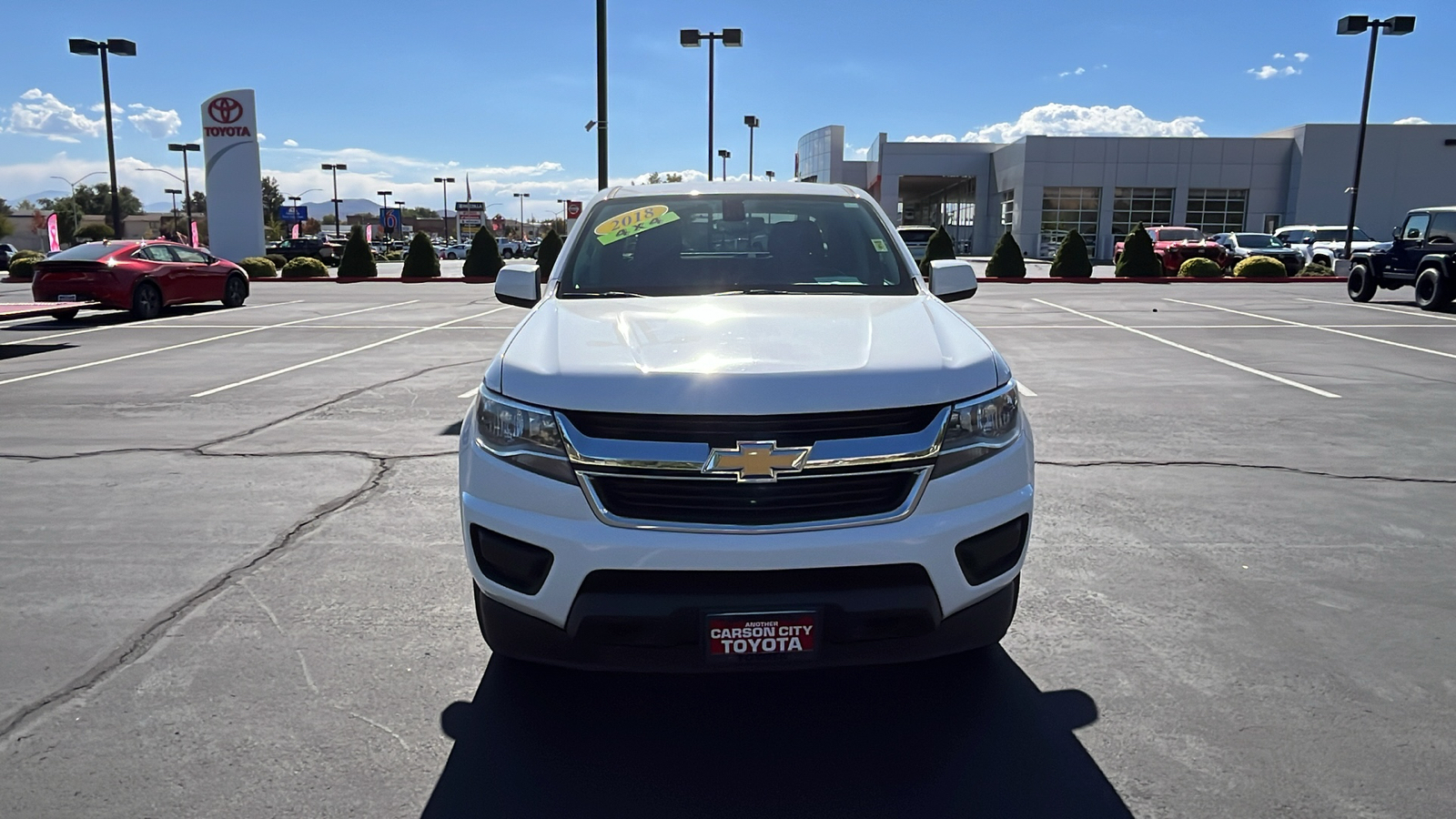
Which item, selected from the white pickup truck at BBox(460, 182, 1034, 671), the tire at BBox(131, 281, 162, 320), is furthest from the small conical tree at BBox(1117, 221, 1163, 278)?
the white pickup truck at BBox(460, 182, 1034, 671)

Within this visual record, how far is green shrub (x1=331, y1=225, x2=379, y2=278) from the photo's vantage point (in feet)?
109

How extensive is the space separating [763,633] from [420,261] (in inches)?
1274

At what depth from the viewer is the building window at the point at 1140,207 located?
55.0 metres

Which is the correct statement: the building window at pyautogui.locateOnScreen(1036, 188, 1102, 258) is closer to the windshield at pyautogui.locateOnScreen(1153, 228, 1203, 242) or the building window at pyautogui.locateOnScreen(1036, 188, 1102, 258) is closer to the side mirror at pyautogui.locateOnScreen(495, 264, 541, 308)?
the windshield at pyautogui.locateOnScreen(1153, 228, 1203, 242)

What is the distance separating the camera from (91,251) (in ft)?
58.6

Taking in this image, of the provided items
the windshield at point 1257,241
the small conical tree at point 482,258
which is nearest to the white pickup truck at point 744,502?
the small conical tree at point 482,258

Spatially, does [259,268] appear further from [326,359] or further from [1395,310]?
[1395,310]

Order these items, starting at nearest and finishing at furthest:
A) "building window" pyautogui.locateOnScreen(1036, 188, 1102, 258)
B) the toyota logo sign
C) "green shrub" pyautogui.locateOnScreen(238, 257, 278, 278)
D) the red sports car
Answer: the red sports car < "green shrub" pyautogui.locateOnScreen(238, 257, 278, 278) < the toyota logo sign < "building window" pyautogui.locateOnScreen(1036, 188, 1102, 258)

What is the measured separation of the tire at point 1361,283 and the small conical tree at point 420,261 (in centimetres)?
2501

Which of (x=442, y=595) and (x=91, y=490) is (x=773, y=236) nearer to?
(x=442, y=595)

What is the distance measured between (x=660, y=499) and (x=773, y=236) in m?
2.18

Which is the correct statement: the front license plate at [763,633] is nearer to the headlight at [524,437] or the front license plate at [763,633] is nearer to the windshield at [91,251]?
the headlight at [524,437]

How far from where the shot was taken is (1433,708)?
3525 millimetres

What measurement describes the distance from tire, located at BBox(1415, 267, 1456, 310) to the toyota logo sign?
35835mm
